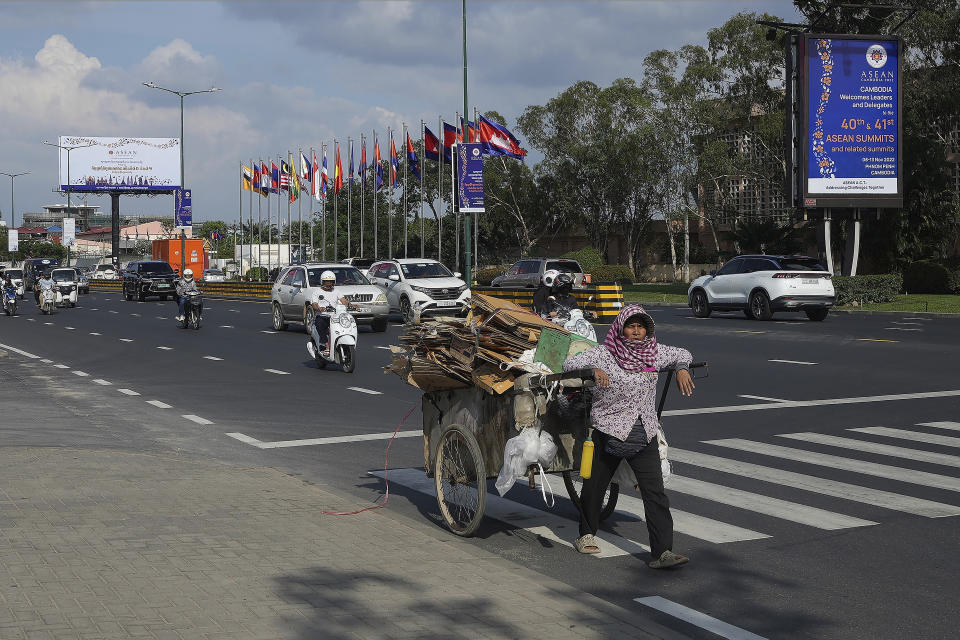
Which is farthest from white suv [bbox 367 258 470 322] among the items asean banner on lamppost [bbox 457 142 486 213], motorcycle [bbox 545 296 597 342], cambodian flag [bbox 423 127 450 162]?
cambodian flag [bbox 423 127 450 162]

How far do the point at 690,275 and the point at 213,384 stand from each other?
60.7 m

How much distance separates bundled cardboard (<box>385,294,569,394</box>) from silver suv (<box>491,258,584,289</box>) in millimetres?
30289

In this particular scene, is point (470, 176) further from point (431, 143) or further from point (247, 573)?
point (247, 573)

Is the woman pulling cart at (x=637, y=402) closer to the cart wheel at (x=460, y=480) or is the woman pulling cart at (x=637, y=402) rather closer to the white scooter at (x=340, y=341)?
the cart wheel at (x=460, y=480)

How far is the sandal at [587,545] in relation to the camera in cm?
664

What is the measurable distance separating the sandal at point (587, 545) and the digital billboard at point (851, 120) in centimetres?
3361

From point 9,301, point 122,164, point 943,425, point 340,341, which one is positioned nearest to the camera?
point 943,425

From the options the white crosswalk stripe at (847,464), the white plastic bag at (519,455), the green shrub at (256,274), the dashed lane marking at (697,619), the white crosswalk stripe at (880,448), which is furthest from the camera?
the green shrub at (256,274)

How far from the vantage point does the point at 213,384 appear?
54.6 ft

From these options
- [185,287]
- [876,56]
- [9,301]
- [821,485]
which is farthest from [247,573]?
[9,301]

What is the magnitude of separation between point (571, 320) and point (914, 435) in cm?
408

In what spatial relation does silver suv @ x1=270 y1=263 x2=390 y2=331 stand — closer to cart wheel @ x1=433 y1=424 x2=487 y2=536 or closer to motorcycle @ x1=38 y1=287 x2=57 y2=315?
motorcycle @ x1=38 y1=287 x2=57 y2=315

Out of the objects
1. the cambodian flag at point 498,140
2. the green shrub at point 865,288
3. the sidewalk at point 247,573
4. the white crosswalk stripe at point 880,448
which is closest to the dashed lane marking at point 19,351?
the sidewalk at point 247,573

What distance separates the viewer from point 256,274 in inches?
3652
